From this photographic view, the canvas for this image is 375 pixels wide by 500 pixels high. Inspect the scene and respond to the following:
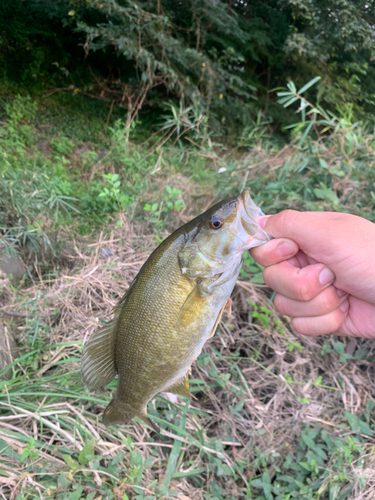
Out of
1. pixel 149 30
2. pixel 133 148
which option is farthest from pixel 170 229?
pixel 149 30

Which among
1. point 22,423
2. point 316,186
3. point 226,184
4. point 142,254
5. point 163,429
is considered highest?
point 316,186

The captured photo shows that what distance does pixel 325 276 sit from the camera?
1.54 metres

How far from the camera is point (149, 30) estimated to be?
539 cm

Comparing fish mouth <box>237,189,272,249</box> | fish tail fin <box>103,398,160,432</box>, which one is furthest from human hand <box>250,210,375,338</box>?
fish tail fin <box>103,398,160,432</box>

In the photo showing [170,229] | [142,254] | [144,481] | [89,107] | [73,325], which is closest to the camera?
[144,481]

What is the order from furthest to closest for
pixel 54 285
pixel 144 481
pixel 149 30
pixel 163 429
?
pixel 149 30 → pixel 54 285 → pixel 163 429 → pixel 144 481

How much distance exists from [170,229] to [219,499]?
8.13ft

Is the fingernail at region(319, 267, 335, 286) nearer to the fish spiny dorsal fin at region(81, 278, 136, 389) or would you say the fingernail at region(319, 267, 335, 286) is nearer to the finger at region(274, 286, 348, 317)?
the finger at region(274, 286, 348, 317)

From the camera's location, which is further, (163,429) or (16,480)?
Answer: (163,429)

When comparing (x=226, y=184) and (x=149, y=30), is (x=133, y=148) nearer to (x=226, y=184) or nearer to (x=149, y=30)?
(x=149, y=30)

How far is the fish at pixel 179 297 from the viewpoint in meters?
1.33

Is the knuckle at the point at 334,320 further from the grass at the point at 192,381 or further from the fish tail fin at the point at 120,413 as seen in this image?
the fish tail fin at the point at 120,413

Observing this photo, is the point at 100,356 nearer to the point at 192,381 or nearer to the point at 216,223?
the point at 216,223

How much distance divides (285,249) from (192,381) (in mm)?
1409
